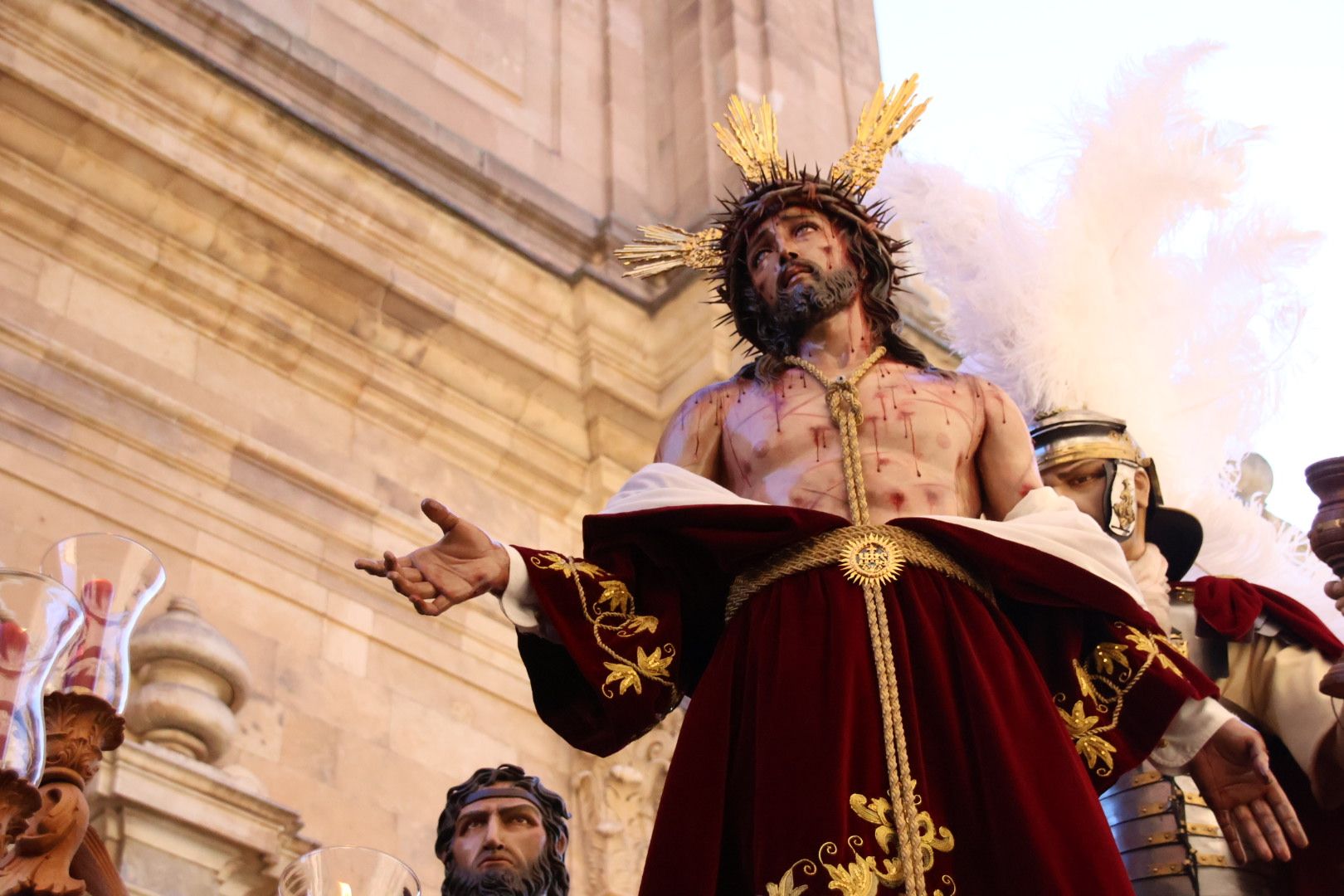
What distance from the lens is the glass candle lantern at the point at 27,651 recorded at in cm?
262

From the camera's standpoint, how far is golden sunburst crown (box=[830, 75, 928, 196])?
421cm

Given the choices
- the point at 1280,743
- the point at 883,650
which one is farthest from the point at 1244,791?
the point at 1280,743

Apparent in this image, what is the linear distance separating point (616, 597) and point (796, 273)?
704 millimetres

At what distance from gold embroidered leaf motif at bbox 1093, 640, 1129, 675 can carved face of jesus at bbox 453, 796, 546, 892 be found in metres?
1.77

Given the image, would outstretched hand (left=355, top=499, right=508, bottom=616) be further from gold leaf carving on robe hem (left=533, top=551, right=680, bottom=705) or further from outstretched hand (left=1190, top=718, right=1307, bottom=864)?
outstretched hand (left=1190, top=718, right=1307, bottom=864)

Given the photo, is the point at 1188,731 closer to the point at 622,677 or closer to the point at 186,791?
the point at 622,677

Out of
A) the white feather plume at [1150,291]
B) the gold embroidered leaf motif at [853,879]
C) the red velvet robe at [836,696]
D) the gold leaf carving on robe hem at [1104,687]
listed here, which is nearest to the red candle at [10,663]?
the red velvet robe at [836,696]

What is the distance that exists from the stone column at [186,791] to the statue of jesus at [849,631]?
2.21m

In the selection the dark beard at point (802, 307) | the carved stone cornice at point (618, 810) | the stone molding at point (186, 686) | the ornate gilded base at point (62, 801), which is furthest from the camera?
the carved stone cornice at point (618, 810)

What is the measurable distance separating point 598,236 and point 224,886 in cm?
387

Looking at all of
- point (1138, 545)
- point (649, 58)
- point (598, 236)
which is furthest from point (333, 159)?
point (1138, 545)

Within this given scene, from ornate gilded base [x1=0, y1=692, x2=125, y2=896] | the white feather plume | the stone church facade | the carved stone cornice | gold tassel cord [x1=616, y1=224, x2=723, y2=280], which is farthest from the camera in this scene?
the carved stone cornice

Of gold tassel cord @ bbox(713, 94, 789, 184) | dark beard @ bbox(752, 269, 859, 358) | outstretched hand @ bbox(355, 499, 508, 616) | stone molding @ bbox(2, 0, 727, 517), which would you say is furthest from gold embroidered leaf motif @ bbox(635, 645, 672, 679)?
stone molding @ bbox(2, 0, 727, 517)

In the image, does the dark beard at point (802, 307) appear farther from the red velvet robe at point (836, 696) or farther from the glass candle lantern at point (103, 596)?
the glass candle lantern at point (103, 596)
